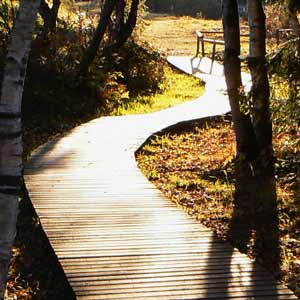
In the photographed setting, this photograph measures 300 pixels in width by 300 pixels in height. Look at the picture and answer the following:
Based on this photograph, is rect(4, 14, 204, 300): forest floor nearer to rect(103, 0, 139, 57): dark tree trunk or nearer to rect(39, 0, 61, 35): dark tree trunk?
rect(39, 0, 61, 35): dark tree trunk

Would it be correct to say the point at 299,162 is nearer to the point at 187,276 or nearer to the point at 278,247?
the point at 278,247

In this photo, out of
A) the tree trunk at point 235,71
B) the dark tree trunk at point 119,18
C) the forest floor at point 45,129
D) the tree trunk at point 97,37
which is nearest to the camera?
the forest floor at point 45,129

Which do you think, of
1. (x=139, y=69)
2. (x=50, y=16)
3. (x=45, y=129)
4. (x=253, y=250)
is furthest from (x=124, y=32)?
(x=253, y=250)

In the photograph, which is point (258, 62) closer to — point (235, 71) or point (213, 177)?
point (235, 71)

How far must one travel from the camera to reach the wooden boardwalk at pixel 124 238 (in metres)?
5.12

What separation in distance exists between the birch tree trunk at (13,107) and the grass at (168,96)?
36.0ft

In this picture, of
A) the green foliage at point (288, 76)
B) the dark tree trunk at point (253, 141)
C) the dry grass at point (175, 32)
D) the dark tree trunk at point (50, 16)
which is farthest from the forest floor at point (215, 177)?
the dry grass at point (175, 32)

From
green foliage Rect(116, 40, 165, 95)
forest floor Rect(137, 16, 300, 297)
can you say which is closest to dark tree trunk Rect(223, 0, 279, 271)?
forest floor Rect(137, 16, 300, 297)

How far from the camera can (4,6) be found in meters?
13.3

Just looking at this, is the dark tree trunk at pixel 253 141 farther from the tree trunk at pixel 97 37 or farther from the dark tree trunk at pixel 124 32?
the dark tree trunk at pixel 124 32

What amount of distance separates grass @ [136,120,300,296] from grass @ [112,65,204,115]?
2.34 meters

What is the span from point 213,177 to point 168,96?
27.3 feet

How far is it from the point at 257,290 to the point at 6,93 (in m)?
Result: 2.58

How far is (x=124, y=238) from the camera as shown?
6242mm
